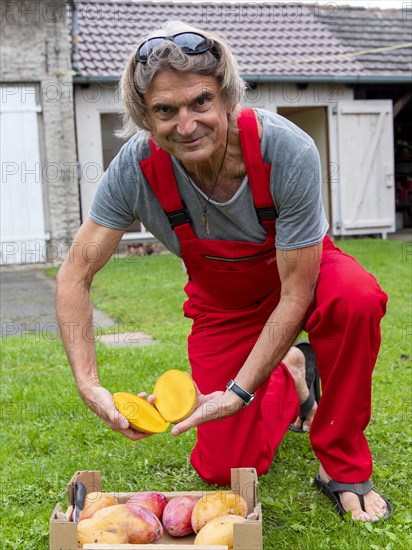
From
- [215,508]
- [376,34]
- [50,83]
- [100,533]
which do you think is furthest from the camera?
[376,34]

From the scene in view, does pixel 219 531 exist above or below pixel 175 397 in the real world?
below

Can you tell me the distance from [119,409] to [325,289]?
0.79 meters

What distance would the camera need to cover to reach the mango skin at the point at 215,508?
1985mm

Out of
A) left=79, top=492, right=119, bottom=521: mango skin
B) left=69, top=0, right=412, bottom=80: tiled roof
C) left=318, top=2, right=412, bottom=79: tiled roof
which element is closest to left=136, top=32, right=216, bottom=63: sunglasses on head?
left=79, top=492, right=119, bottom=521: mango skin

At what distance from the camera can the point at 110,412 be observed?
2107 millimetres

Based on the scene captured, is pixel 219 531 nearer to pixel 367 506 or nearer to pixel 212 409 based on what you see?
pixel 212 409

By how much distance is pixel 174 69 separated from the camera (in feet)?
7.07

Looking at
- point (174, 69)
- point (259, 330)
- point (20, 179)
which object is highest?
point (174, 69)

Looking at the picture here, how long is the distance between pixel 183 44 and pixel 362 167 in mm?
10380

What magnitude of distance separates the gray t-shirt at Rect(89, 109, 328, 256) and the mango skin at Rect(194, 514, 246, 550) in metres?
0.88

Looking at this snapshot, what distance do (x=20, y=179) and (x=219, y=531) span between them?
29.8ft

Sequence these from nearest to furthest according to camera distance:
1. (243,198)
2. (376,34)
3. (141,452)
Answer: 1. (243,198)
2. (141,452)
3. (376,34)

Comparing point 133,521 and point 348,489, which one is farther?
point 348,489

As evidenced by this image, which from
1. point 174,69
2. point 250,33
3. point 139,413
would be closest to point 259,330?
point 139,413
